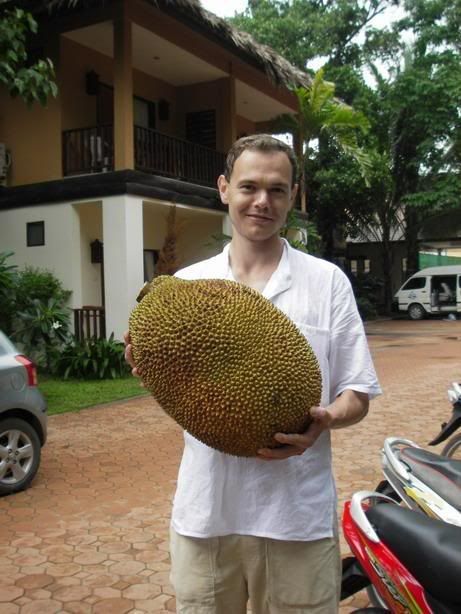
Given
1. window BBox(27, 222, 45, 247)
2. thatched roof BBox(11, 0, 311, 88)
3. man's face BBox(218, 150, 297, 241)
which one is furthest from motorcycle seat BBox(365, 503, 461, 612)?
window BBox(27, 222, 45, 247)

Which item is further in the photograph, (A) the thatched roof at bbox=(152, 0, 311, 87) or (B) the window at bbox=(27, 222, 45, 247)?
(B) the window at bbox=(27, 222, 45, 247)

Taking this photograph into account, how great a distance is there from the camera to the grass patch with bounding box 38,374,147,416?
25.1 feet

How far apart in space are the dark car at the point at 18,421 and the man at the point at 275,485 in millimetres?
3156

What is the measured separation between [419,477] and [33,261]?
945 cm

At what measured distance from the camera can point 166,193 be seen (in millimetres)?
10641

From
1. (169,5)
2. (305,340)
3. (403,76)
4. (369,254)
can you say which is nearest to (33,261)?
(169,5)

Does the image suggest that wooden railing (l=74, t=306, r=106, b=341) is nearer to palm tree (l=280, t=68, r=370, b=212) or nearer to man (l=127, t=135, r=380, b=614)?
palm tree (l=280, t=68, r=370, b=212)

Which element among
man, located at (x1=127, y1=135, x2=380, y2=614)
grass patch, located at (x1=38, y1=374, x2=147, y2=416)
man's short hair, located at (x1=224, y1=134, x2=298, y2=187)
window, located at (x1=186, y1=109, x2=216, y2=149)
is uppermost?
window, located at (x1=186, y1=109, x2=216, y2=149)

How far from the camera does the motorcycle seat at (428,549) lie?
1545 millimetres

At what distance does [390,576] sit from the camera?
1819 millimetres

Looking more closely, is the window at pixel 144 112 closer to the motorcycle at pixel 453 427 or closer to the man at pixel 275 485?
the motorcycle at pixel 453 427

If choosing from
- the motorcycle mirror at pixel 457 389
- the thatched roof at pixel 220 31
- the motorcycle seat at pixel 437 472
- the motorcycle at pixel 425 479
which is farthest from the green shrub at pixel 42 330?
the motorcycle seat at pixel 437 472

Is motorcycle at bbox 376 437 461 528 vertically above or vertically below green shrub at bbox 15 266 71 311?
below

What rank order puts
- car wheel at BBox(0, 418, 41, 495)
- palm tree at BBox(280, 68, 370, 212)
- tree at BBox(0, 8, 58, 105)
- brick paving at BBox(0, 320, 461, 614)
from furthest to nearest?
1. palm tree at BBox(280, 68, 370, 212)
2. tree at BBox(0, 8, 58, 105)
3. car wheel at BBox(0, 418, 41, 495)
4. brick paving at BBox(0, 320, 461, 614)
